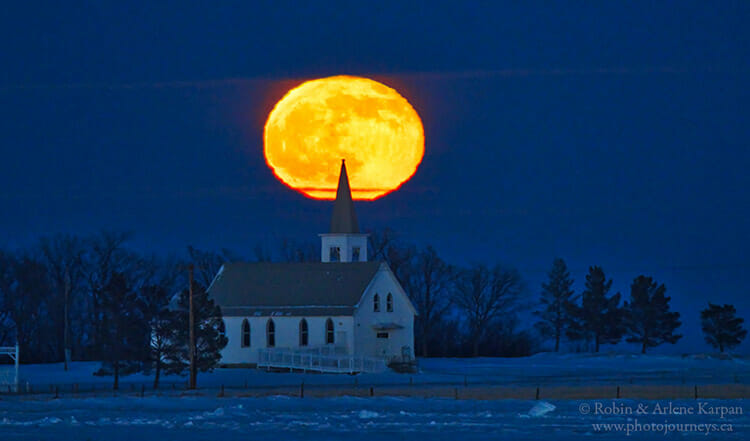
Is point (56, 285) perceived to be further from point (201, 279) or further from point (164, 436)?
point (164, 436)

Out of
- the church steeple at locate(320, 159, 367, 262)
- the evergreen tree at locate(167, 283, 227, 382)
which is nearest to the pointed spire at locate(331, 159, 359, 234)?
the church steeple at locate(320, 159, 367, 262)

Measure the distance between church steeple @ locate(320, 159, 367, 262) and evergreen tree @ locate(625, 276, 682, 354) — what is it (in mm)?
24540

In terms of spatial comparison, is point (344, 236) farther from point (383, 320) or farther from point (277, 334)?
point (277, 334)

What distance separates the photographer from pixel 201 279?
393ft

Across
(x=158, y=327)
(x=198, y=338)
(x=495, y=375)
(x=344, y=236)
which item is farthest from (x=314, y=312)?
(x=158, y=327)

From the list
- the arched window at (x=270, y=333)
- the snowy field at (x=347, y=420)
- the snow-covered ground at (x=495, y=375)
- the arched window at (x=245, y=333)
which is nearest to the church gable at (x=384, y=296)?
the snow-covered ground at (x=495, y=375)

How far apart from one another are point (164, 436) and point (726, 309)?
2525 inches

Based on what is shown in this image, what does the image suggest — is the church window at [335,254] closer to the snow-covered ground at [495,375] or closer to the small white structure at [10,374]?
the snow-covered ground at [495,375]

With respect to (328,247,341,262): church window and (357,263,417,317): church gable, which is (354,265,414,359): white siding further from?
(328,247,341,262): church window

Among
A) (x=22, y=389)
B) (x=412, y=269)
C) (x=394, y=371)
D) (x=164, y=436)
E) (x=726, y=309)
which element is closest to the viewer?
(x=164, y=436)

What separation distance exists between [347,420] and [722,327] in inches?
2230

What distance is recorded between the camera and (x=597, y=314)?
111m

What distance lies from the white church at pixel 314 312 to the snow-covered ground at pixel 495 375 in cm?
264

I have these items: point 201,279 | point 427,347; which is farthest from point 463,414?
point 201,279
